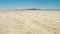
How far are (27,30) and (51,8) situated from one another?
60 centimetres

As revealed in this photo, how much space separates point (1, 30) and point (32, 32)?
22 cm

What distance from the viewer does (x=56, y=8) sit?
1.25 metres

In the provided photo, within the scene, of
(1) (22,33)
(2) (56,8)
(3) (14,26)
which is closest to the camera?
(1) (22,33)

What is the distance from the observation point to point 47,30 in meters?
0.76

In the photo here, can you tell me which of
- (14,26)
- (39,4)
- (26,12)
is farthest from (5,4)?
(14,26)

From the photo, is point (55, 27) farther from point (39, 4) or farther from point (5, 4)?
point (5, 4)

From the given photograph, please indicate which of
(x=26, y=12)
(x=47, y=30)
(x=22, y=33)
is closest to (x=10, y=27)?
(x=22, y=33)

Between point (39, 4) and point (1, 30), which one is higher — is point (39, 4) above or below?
above

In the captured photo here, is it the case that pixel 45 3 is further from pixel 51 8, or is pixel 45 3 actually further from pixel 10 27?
pixel 10 27

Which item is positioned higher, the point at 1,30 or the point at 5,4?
the point at 5,4

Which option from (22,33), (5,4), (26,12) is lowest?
(22,33)

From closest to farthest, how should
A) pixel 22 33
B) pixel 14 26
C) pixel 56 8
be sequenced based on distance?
pixel 22 33 → pixel 14 26 → pixel 56 8

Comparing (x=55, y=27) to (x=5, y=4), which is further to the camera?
(x=5, y=4)

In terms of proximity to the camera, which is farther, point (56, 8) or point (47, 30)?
point (56, 8)
